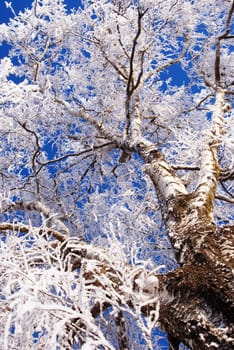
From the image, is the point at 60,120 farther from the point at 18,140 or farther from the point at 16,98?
the point at 16,98

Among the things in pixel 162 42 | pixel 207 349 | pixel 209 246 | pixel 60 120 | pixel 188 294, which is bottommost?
pixel 207 349

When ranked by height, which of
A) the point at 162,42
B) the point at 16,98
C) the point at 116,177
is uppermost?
the point at 162,42

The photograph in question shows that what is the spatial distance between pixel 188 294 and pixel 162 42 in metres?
6.61

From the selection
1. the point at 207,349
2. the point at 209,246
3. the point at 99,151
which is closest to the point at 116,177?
the point at 99,151

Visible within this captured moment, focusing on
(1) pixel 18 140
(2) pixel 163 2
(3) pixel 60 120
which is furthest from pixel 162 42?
(1) pixel 18 140

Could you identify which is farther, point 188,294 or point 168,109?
point 168,109

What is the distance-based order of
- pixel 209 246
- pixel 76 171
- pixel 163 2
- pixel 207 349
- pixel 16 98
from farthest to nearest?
pixel 76 171, pixel 163 2, pixel 16 98, pixel 209 246, pixel 207 349

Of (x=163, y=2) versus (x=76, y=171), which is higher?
(x=163, y=2)

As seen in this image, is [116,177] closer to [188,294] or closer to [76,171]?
[76,171]

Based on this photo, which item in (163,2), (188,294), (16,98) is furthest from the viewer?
(163,2)

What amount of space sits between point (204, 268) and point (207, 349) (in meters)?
0.54

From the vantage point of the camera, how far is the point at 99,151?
7.48 m

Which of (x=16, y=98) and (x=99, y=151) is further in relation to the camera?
(x=99, y=151)

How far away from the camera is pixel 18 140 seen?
7.11m
